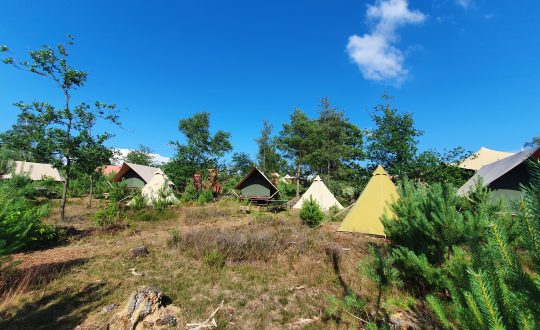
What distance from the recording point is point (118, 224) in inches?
440

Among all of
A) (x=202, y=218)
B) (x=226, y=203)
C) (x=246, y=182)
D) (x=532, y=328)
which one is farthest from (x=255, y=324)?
(x=246, y=182)

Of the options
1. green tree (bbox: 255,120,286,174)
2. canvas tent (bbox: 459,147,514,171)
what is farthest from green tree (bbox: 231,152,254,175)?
canvas tent (bbox: 459,147,514,171)

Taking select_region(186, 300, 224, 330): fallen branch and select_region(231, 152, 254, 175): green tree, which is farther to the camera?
select_region(231, 152, 254, 175): green tree

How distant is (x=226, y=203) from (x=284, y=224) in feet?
33.5

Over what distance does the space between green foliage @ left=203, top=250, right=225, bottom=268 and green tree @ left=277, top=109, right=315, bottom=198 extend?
77.1ft

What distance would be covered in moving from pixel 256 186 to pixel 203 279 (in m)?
16.9

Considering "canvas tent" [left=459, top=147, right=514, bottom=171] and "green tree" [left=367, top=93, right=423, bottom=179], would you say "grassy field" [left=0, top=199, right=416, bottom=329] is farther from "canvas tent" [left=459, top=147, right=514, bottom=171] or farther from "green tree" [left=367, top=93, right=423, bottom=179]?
"canvas tent" [left=459, top=147, right=514, bottom=171]

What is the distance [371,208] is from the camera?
407 inches

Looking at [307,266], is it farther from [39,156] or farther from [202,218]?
[39,156]

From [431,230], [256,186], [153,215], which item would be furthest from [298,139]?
[431,230]

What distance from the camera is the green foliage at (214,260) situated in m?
6.84

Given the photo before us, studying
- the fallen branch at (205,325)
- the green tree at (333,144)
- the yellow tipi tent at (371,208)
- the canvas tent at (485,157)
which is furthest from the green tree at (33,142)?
the canvas tent at (485,157)

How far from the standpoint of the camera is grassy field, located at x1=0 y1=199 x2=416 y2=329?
4.47 m

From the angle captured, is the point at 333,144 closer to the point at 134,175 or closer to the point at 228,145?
the point at 228,145
